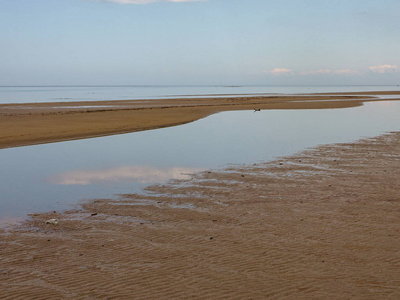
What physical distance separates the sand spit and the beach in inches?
0.7

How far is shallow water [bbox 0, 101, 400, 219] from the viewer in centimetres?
1156

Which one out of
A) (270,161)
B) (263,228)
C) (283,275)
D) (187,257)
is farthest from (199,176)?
(283,275)

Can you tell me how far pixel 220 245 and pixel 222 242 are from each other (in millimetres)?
152

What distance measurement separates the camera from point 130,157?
16.8 m

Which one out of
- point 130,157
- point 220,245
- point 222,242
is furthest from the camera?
point 130,157

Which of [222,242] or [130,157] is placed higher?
[130,157]

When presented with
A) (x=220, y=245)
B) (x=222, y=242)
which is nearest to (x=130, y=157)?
(x=222, y=242)

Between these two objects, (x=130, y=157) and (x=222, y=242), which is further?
(x=130, y=157)

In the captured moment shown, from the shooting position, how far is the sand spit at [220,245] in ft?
19.2

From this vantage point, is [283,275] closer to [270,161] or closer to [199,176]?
[199,176]

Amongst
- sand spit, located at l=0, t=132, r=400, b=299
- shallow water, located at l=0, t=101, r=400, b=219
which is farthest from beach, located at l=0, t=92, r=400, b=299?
shallow water, located at l=0, t=101, r=400, b=219

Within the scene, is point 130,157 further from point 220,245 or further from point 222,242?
point 220,245

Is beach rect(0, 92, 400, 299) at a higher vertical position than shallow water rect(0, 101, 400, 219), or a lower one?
lower

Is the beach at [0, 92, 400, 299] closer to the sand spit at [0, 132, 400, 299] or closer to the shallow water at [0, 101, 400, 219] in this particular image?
the sand spit at [0, 132, 400, 299]
